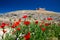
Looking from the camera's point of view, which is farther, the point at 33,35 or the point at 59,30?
the point at 59,30

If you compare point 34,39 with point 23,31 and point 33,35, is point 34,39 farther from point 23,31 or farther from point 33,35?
point 23,31

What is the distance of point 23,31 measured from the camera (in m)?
6.56

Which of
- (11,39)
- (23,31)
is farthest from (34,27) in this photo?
(11,39)

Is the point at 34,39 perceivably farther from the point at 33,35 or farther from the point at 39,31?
the point at 39,31

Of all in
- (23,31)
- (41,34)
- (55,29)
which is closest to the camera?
(41,34)

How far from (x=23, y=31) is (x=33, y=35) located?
77cm

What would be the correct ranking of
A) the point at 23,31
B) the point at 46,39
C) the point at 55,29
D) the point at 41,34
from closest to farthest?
the point at 46,39 → the point at 41,34 → the point at 23,31 → the point at 55,29

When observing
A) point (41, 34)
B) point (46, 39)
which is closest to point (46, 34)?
point (41, 34)

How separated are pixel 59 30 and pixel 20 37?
1.96m

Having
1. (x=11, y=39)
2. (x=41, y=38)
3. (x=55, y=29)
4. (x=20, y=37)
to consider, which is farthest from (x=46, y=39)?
(x=55, y=29)

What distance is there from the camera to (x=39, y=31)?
629cm

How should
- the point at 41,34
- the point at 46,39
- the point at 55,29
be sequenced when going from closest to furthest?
the point at 46,39, the point at 41,34, the point at 55,29

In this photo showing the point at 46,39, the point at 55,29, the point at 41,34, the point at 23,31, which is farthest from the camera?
the point at 55,29

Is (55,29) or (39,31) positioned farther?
(55,29)
